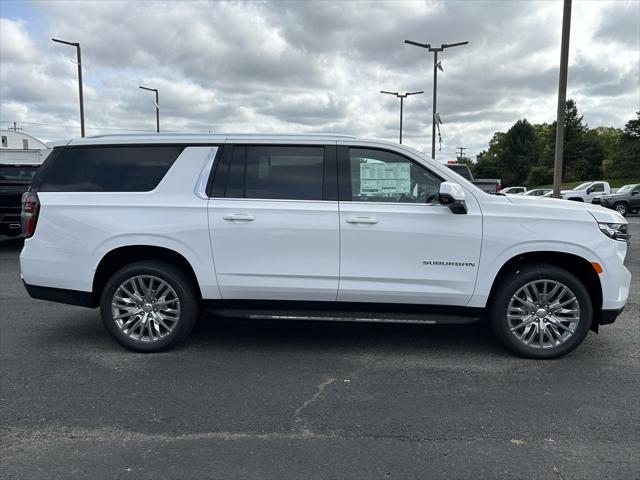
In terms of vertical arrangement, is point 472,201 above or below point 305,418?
above

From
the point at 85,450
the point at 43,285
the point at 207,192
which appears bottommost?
the point at 85,450

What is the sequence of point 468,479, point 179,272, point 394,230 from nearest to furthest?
1. point 468,479
2. point 394,230
3. point 179,272

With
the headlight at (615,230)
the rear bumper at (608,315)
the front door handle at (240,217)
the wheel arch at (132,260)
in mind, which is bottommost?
the rear bumper at (608,315)

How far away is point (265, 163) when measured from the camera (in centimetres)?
464

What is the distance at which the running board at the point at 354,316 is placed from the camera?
4477 mm

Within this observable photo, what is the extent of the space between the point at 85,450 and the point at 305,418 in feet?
4.41

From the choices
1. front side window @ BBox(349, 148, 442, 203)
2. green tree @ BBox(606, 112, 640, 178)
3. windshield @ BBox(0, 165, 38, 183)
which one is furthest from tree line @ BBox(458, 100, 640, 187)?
front side window @ BBox(349, 148, 442, 203)

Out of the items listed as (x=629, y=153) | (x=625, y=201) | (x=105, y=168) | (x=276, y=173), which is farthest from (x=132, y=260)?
(x=629, y=153)

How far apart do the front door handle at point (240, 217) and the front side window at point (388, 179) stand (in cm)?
89

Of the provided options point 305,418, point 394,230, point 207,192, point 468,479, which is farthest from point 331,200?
point 468,479

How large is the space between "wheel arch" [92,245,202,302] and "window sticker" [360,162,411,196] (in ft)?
5.59

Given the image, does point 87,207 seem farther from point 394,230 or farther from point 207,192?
point 394,230

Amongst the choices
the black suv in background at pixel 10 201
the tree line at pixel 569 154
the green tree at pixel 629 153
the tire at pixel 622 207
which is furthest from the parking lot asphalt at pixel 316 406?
the green tree at pixel 629 153

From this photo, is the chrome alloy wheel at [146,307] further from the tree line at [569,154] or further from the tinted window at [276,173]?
the tree line at [569,154]
